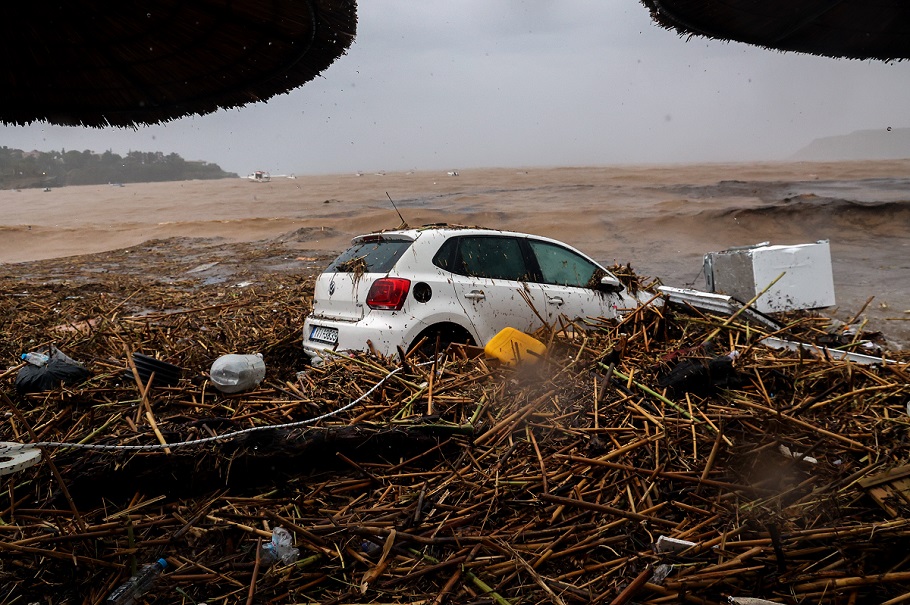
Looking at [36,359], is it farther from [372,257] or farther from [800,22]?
[800,22]

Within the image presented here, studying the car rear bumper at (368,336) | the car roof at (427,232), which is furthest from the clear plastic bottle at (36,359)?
the car roof at (427,232)

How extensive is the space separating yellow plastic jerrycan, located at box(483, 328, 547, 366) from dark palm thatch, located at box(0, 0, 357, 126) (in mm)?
2706

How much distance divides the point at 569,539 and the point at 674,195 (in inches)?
1227

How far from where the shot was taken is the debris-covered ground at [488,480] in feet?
9.21

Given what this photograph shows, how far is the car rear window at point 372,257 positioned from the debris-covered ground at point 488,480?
1029 mm

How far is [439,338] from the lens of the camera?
17.6 feet

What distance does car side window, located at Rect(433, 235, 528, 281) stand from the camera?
5984mm

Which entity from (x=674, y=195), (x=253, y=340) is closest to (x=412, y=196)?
(x=674, y=195)

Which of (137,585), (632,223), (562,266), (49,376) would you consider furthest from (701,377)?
(632,223)

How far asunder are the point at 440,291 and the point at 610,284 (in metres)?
2.30

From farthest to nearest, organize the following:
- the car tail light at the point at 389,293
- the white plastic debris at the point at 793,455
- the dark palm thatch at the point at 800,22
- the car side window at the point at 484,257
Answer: the car side window at the point at 484,257 → the car tail light at the point at 389,293 → the white plastic debris at the point at 793,455 → the dark palm thatch at the point at 800,22

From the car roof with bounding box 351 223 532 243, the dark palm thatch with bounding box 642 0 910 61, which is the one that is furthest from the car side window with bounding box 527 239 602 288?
the dark palm thatch with bounding box 642 0 910 61

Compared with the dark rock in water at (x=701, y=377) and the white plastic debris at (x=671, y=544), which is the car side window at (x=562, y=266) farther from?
the white plastic debris at (x=671, y=544)

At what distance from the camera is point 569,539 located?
3098mm
